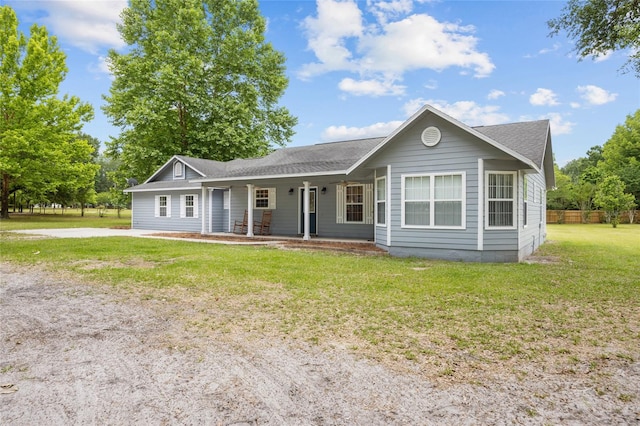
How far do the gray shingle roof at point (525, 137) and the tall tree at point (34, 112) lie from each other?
27.5m

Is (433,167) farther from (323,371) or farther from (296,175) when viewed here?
(323,371)

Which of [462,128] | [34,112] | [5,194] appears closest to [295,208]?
[462,128]

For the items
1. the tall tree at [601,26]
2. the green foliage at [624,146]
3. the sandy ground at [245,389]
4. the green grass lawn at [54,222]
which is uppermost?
the green foliage at [624,146]

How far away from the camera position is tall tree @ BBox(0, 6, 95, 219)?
82.3ft

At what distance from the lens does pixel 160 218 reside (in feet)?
68.3

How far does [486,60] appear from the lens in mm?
17547

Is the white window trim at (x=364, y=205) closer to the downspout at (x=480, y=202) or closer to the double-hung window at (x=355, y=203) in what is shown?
the double-hung window at (x=355, y=203)

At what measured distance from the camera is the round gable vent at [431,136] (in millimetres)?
9726

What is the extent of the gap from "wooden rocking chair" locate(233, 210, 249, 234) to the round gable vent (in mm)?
9714

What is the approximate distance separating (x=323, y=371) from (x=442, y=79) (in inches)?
768

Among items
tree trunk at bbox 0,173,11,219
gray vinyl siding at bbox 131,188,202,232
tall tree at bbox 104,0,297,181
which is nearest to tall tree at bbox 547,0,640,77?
gray vinyl siding at bbox 131,188,202,232

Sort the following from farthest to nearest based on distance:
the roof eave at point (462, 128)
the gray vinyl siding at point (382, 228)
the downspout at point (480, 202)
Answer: the gray vinyl siding at point (382, 228) < the downspout at point (480, 202) < the roof eave at point (462, 128)

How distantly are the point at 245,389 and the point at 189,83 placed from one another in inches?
1035

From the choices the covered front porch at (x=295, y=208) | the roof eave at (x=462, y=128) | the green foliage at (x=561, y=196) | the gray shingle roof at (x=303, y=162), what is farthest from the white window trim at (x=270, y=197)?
the green foliage at (x=561, y=196)
